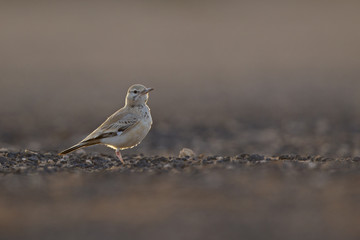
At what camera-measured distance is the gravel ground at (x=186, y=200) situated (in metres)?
6.65

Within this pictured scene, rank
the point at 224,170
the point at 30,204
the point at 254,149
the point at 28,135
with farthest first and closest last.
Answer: the point at 28,135 < the point at 254,149 < the point at 224,170 < the point at 30,204

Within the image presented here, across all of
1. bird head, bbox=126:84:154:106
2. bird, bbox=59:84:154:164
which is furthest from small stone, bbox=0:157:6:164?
bird head, bbox=126:84:154:106

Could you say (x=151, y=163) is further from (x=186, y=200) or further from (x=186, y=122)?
(x=186, y=122)

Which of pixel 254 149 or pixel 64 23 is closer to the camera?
pixel 254 149

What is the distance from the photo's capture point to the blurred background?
607 inches

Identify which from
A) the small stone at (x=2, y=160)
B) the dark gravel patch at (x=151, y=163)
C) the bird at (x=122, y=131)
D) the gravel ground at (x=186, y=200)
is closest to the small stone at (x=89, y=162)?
the dark gravel patch at (x=151, y=163)

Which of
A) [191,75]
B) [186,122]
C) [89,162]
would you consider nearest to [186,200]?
[89,162]

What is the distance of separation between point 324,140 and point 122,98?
36.4 feet

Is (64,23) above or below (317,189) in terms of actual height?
above

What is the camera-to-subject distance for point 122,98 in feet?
79.0

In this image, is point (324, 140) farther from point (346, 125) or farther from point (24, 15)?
point (24, 15)

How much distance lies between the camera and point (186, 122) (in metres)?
17.3

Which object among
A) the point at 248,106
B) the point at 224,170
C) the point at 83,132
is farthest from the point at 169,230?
the point at 248,106

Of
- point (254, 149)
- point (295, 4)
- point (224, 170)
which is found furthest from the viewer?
point (295, 4)
